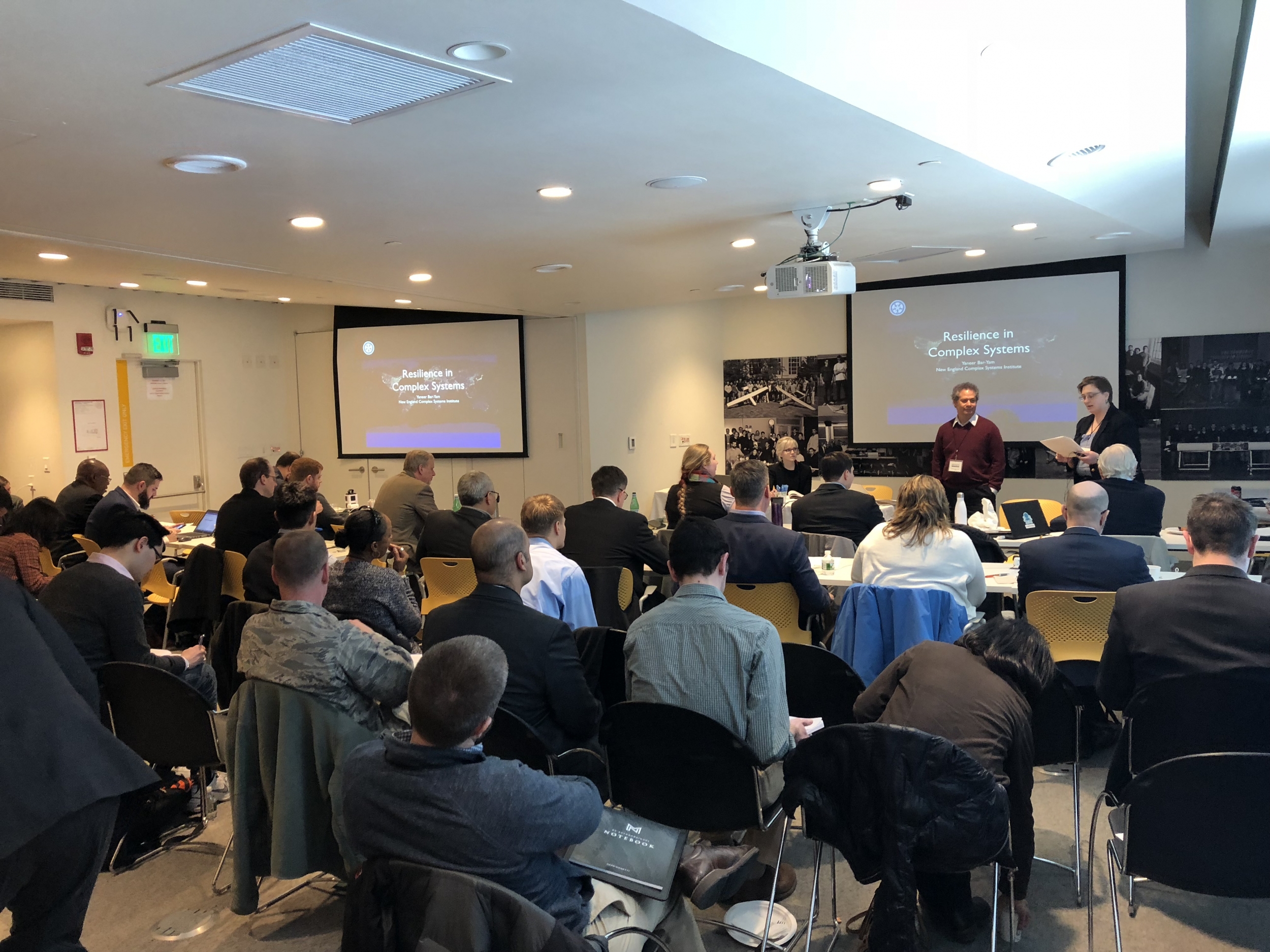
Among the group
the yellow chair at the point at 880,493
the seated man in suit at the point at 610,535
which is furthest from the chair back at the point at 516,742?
the yellow chair at the point at 880,493

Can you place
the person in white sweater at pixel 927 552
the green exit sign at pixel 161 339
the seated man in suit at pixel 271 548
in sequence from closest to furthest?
the person in white sweater at pixel 927 552 < the seated man in suit at pixel 271 548 < the green exit sign at pixel 161 339

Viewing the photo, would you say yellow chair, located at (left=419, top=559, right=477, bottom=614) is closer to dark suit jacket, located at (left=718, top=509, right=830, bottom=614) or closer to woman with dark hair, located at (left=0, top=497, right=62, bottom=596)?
dark suit jacket, located at (left=718, top=509, right=830, bottom=614)

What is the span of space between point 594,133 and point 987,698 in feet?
8.04

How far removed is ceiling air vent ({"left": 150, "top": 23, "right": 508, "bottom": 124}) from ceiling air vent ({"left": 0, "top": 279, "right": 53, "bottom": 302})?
22.2 feet

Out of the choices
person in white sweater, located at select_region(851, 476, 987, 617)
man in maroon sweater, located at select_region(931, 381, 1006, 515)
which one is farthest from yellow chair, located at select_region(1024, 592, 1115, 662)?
man in maroon sweater, located at select_region(931, 381, 1006, 515)

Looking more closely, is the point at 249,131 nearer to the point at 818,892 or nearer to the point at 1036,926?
the point at 818,892

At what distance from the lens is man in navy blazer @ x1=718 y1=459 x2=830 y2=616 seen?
4.40 m

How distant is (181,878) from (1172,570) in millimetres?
4740

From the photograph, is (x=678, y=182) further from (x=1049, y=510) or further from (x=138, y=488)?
(x=138, y=488)

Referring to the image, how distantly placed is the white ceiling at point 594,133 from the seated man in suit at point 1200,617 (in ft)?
5.91

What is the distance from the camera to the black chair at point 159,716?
3.24 meters

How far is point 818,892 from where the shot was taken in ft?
10.4

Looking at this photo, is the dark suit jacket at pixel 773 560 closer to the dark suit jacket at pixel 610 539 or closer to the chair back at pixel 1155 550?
the dark suit jacket at pixel 610 539

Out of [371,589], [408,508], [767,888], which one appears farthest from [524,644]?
[408,508]
